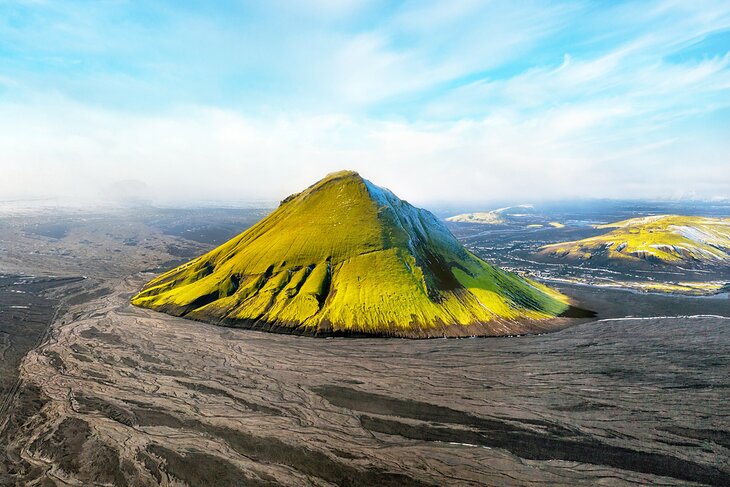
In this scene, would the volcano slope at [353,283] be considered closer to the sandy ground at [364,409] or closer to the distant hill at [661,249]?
the sandy ground at [364,409]

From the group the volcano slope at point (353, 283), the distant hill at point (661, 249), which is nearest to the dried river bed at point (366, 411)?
the volcano slope at point (353, 283)

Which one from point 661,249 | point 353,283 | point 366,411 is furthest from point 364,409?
point 661,249

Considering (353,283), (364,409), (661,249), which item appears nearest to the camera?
(364,409)

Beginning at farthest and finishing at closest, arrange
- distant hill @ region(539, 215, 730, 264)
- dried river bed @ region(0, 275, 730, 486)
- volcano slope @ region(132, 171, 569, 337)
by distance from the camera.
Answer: distant hill @ region(539, 215, 730, 264) → volcano slope @ region(132, 171, 569, 337) → dried river bed @ region(0, 275, 730, 486)

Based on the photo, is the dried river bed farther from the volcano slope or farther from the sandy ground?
the volcano slope

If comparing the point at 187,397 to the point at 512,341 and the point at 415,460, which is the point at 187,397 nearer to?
the point at 415,460

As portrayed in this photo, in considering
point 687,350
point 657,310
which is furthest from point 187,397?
point 657,310

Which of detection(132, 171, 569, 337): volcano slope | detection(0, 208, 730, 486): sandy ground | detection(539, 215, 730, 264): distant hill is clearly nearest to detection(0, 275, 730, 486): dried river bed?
detection(0, 208, 730, 486): sandy ground

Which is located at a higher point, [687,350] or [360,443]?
[687,350]

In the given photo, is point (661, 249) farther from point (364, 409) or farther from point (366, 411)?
point (366, 411)
